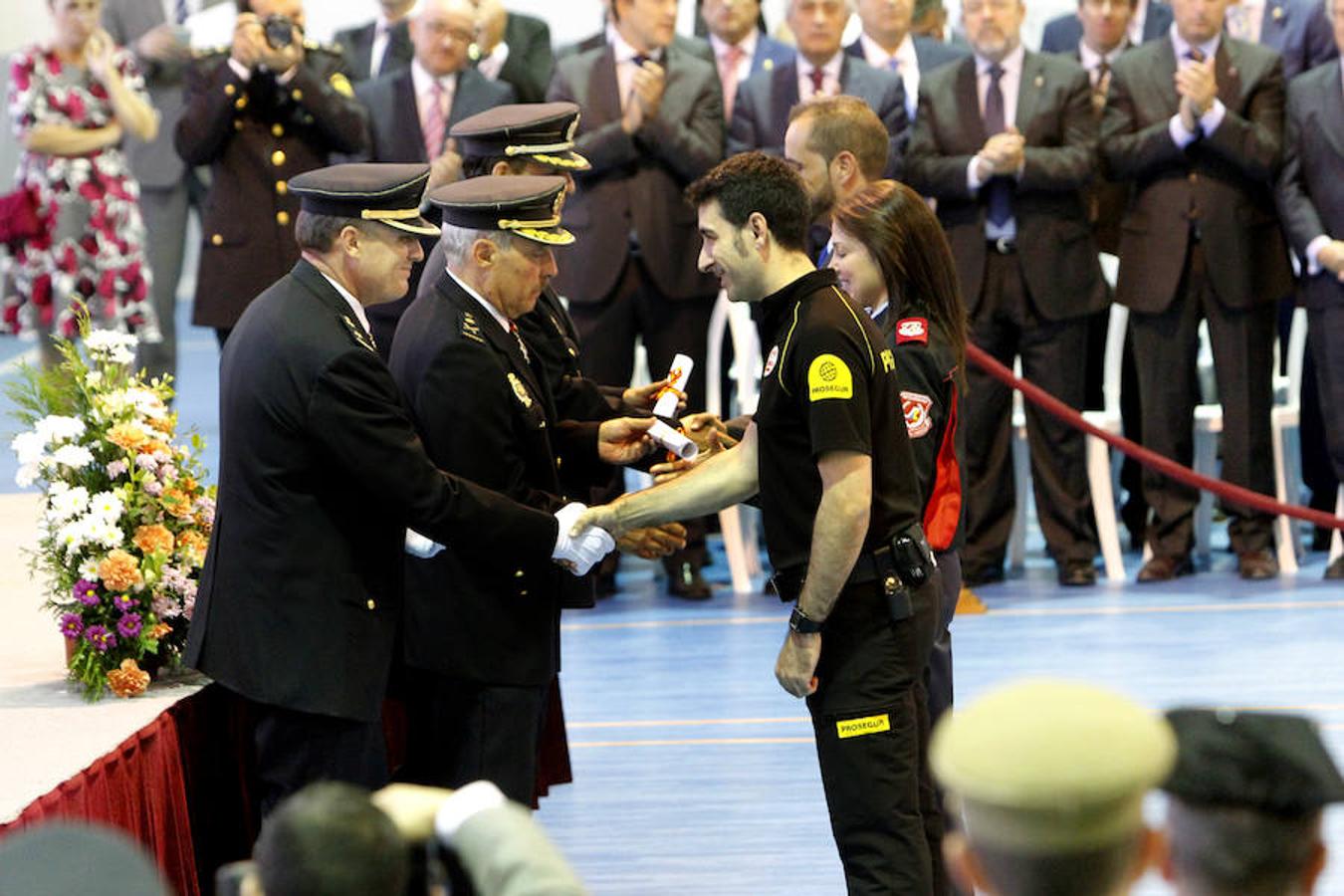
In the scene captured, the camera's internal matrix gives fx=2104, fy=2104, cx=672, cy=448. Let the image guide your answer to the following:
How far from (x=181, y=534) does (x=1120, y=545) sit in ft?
17.3

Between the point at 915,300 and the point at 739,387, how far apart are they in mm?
3923

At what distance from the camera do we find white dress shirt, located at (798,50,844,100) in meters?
8.14

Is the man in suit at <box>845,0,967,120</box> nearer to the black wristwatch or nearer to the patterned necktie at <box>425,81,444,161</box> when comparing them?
the patterned necktie at <box>425,81,444,161</box>

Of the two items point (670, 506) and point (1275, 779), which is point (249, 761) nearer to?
point (670, 506)

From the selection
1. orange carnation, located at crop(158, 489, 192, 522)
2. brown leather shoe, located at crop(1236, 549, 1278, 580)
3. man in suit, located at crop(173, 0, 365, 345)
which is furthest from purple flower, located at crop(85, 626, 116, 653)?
brown leather shoe, located at crop(1236, 549, 1278, 580)

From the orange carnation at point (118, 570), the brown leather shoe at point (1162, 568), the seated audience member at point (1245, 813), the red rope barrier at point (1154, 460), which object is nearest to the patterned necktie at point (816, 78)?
the red rope barrier at point (1154, 460)

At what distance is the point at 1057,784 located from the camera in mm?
1612

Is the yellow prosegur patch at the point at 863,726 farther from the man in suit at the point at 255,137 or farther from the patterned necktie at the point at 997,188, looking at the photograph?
the man in suit at the point at 255,137

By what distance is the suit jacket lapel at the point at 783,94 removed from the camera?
813 cm

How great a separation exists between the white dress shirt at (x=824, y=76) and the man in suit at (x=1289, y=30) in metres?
1.53

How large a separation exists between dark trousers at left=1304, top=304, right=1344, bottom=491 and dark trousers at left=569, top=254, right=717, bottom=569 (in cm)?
231

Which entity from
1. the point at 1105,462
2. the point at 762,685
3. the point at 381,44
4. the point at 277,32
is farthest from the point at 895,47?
the point at 762,685

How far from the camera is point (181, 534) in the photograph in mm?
4738

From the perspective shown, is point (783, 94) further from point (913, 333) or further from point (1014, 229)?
point (913, 333)
